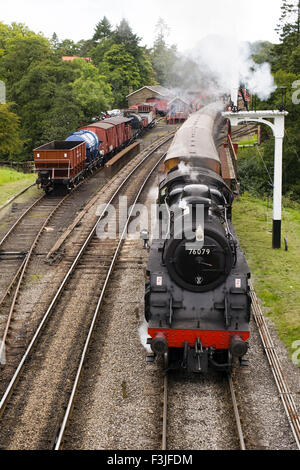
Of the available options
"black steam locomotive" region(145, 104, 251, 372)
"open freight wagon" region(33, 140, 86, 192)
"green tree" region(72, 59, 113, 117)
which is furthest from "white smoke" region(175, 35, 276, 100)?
"green tree" region(72, 59, 113, 117)

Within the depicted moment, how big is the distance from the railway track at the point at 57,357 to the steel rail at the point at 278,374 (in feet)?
11.9

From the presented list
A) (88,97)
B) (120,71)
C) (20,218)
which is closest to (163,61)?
(120,71)

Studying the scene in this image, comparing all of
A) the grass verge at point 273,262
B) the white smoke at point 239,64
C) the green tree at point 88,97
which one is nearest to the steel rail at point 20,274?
the grass verge at point 273,262

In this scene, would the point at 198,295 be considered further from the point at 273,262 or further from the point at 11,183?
the point at 11,183

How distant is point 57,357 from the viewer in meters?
10.0

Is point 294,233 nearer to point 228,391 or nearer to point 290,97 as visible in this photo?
point 290,97

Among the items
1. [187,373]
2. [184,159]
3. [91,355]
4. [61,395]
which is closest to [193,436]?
[187,373]

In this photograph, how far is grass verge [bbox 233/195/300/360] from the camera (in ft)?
38.1

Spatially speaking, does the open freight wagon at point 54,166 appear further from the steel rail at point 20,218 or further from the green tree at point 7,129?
the green tree at point 7,129

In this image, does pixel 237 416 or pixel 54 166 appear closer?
pixel 237 416

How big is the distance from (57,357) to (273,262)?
26.3 feet

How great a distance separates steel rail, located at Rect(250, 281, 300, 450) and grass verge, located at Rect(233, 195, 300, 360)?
1.09ft

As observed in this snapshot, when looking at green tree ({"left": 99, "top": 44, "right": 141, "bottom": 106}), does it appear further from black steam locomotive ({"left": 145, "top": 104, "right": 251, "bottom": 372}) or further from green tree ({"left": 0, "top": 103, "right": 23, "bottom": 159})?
black steam locomotive ({"left": 145, "top": 104, "right": 251, "bottom": 372})
